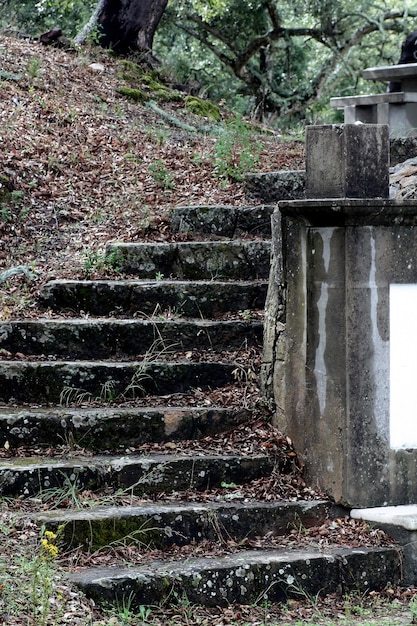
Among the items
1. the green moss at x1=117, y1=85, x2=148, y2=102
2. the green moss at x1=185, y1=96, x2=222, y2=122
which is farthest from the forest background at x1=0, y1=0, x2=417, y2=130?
the green moss at x1=117, y1=85, x2=148, y2=102

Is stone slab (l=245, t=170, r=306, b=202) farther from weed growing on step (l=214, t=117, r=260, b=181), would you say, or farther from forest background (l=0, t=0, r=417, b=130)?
forest background (l=0, t=0, r=417, b=130)

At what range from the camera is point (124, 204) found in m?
7.77

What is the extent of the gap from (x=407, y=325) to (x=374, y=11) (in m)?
14.8

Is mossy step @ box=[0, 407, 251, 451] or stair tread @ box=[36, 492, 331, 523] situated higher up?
mossy step @ box=[0, 407, 251, 451]

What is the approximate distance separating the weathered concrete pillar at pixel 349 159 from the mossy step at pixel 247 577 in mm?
1872

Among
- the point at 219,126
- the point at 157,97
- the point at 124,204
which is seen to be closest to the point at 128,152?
the point at 124,204

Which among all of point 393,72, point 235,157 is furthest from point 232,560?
point 393,72

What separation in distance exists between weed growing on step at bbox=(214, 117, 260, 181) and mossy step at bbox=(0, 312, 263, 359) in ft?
7.57

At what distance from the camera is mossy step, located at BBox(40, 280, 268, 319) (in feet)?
20.5

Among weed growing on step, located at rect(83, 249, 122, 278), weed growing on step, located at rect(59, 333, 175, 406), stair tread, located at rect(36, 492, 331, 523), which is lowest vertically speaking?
stair tread, located at rect(36, 492, 331, 523)

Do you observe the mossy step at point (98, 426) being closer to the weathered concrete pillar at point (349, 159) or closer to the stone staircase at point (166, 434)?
the stone staircase at point (166, 434)

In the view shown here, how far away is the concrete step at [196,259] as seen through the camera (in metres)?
6.68

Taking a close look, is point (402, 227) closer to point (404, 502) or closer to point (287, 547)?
point (404, 502)

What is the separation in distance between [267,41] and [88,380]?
12.9 metres
